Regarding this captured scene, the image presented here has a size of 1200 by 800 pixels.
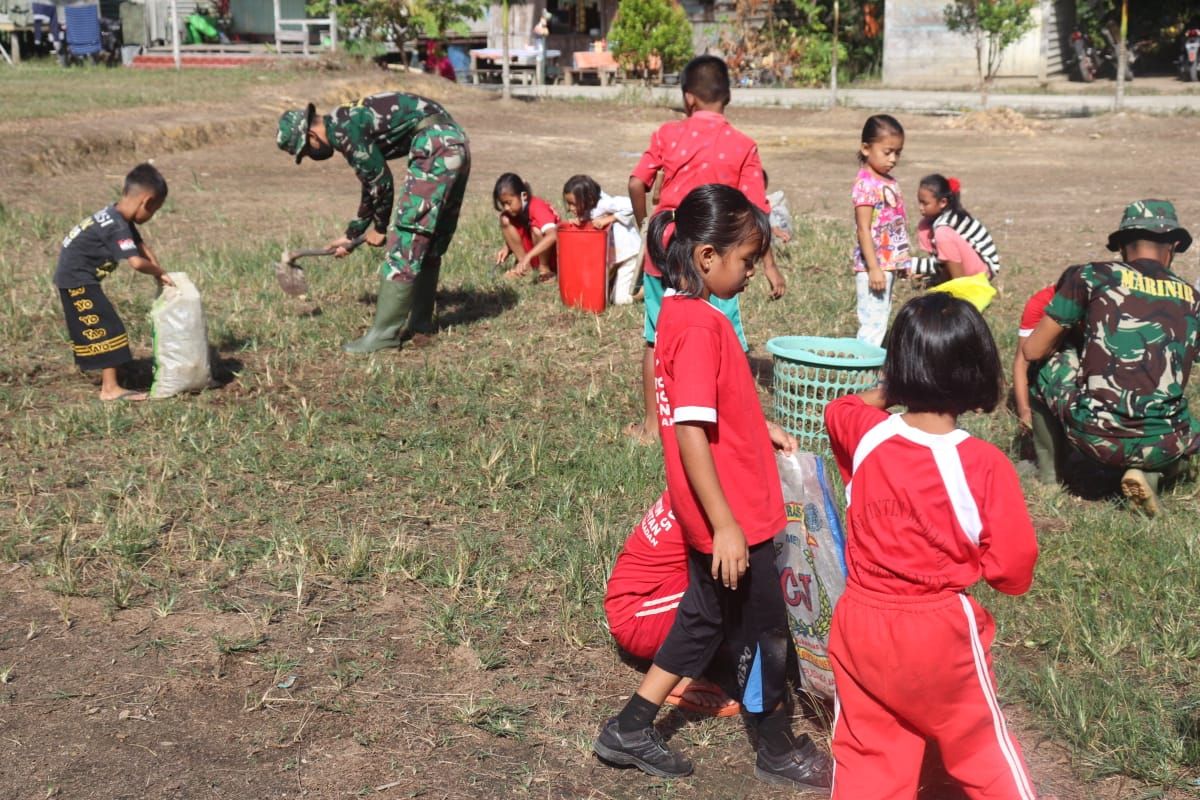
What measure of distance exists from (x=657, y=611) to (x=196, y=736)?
1345mm

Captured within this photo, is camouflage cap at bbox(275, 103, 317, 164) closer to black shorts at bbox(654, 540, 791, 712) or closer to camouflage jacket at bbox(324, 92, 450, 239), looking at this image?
camouflage jacket at bbox(324, 92, 450, 239)

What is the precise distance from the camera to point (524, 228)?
9.20 meters

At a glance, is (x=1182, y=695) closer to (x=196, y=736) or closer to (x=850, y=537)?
(x=850, y=537)

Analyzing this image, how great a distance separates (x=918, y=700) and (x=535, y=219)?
22.5 feet

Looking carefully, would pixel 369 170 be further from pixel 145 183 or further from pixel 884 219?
pixel 884 219

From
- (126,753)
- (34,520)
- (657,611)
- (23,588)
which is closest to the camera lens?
(126,753)

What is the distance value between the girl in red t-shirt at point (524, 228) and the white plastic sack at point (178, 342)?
302 cm

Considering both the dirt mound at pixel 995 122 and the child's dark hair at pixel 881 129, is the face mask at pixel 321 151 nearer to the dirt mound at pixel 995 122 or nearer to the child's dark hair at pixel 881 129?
the child's dark hair at pixel 881 129

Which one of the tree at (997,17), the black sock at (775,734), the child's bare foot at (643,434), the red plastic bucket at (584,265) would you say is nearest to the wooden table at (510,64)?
the tree at (997,17)

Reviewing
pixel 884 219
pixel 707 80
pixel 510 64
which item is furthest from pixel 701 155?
pixel 510 64

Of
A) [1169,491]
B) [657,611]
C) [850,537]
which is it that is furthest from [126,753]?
[1169,491]

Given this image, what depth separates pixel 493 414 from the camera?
6.21 meters

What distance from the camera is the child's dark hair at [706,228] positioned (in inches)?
122

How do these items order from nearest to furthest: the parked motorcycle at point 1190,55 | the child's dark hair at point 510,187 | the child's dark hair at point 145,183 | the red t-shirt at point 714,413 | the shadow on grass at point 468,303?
1. the red t-shirt at point 714,413
2. the child's dark hair at point 145,183
3. the shadow on grass at point 468,303
4. the child's dark hair at point 510,187
5. the parked motorcycle at point 1190,55
